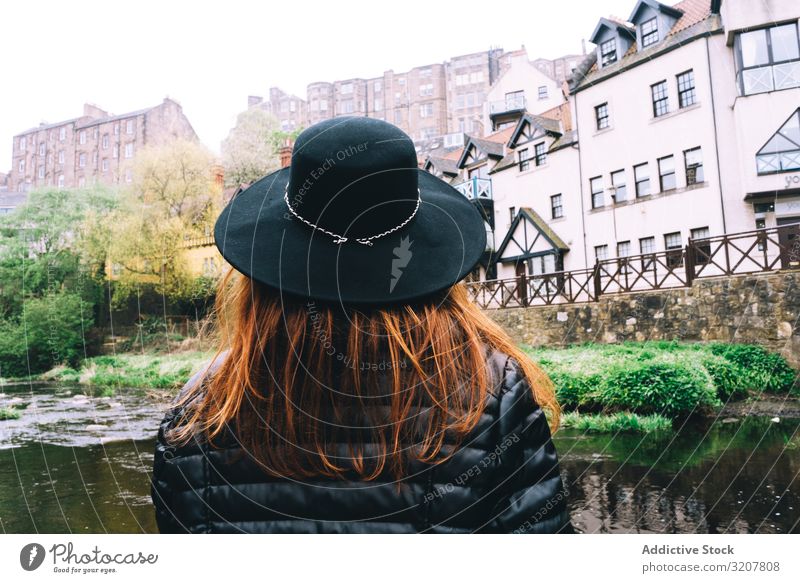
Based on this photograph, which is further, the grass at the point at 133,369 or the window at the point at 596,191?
the window at the point at 596,191

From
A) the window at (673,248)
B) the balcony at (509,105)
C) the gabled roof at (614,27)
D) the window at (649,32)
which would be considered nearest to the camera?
the gabled roof at (614,27)

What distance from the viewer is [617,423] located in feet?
8.77

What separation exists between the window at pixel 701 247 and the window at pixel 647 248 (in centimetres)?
18

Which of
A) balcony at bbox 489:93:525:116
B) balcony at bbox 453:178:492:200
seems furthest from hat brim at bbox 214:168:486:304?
balcony at bbox 489:93:525:116

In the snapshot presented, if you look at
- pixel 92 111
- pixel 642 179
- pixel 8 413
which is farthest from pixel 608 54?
pixel 8 413

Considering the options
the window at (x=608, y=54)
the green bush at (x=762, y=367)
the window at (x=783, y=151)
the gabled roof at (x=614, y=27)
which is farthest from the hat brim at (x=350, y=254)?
the window at (x=783, y=151)

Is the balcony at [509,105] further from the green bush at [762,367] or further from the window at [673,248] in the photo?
the green bush at [762,367]

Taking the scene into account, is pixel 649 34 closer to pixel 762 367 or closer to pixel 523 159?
pixel 523 159

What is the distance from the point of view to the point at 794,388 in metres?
1.98

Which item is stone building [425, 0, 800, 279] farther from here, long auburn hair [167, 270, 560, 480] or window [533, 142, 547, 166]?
long auburn hair [167, 270, 560, 480]

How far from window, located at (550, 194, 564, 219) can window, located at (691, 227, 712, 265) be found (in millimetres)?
808

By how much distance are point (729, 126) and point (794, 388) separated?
1252 mm

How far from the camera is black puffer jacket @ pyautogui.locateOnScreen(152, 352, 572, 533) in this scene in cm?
48

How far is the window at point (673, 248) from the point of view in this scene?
2303 mm
